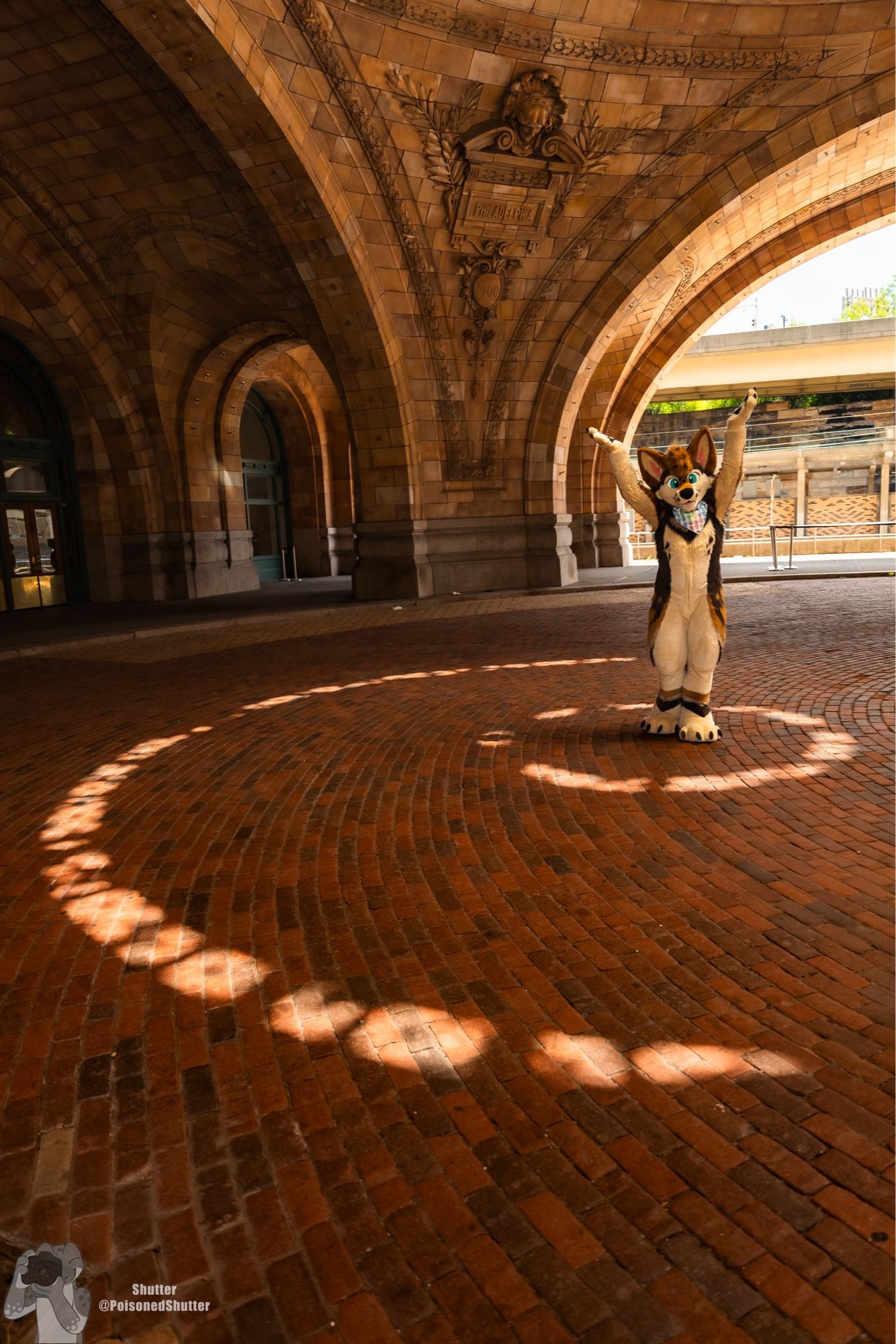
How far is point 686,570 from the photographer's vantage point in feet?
17.5

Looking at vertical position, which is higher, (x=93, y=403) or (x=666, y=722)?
(x=93, y=403)

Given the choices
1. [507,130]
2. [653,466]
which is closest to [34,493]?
[507,130]

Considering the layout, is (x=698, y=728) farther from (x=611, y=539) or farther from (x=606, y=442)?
(x=611, y=539)

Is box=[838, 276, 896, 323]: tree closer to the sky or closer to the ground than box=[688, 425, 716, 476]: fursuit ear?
closer to the sky

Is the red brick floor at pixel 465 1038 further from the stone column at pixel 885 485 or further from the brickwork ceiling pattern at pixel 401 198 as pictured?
the stone column at pixel 885 485

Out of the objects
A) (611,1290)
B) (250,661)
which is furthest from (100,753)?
(611,1290)

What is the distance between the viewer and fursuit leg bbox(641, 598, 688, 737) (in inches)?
214

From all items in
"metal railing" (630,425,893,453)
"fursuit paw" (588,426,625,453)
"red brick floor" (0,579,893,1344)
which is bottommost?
"red brick floor" (0,579,893,1344)

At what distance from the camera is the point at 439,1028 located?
2570 millimetres

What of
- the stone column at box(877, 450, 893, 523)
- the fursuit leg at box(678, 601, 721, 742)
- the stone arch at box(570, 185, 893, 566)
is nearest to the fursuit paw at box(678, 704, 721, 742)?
the fursuit leg at box(678, 601, 721, 742)

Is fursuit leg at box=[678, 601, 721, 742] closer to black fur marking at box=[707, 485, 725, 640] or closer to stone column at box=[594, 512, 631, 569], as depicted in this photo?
black fur marking at box=[707, 485, 725, 640]

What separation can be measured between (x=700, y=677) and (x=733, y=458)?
1.37 meters

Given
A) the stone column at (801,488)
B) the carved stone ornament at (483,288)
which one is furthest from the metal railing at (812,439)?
the carved stone ornament at (483,288)

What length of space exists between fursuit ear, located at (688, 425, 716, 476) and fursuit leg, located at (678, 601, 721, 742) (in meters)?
0.87
